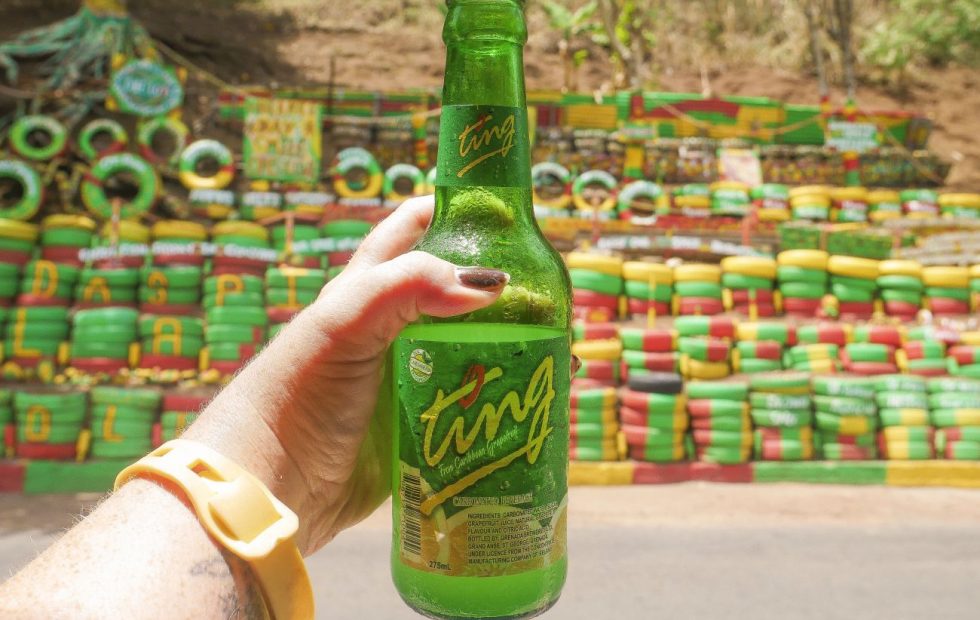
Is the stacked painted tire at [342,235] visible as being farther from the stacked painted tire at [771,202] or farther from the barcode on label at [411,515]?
the barcode on label at [411,515]

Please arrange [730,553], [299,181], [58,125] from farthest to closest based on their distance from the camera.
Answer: [299,181]
[58,125]
[730,553]

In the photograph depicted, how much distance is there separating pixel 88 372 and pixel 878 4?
25.7 meters

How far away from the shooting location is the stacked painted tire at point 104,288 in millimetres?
7938

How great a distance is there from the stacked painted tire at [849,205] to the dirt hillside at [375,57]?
16.1 ft

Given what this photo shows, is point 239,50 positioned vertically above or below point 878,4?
below

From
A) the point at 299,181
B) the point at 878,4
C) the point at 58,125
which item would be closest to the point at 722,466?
the point at 299,181

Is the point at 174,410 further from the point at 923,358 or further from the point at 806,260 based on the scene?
the point at 923,358

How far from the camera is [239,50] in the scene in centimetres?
1964

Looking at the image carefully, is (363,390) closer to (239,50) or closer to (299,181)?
(299,181)

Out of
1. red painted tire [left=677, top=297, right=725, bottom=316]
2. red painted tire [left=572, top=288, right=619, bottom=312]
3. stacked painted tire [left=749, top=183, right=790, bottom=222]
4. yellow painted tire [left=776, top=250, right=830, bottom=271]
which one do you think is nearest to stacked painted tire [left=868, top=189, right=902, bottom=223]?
stacked painted tire [left=749, top=183, right=790, bottom=222]

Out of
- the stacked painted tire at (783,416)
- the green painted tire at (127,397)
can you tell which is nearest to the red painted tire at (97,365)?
the green painted tire at (127,397)

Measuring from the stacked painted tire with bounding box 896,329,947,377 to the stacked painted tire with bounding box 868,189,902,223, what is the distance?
7.18m

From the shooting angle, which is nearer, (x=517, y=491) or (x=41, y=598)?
(x=41, y=598)

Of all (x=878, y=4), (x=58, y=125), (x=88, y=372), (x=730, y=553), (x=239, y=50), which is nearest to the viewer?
(x=730, y=553)
